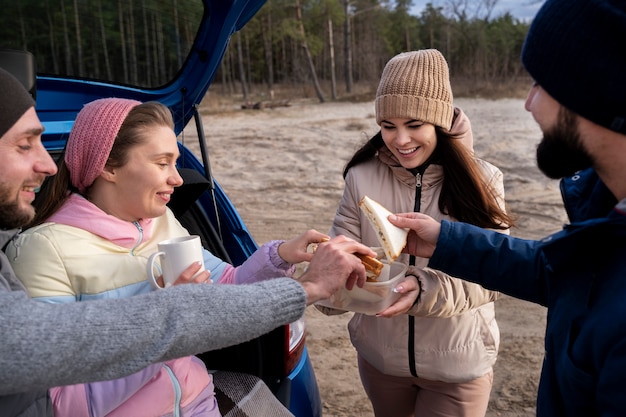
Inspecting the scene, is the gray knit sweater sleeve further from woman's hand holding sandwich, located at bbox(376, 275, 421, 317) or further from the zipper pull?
the zipper pull

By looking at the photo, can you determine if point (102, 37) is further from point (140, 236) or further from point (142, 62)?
point (140, 236)

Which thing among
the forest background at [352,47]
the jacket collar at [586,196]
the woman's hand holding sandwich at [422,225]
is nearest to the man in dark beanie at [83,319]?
the woman's hand holding sandwich at [422,225]

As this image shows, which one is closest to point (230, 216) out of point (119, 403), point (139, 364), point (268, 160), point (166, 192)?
point (166, 192)

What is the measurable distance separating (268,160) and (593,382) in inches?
380

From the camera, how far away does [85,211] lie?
1826 mm

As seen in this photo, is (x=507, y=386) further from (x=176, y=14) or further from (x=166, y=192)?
(x=176, y=14)

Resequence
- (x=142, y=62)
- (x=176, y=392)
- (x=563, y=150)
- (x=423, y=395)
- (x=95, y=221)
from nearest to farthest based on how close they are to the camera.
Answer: (x=563, y=150), (x=176, y=392), (x=95, y=221), (x=423, y=395), (x=142, y=62)

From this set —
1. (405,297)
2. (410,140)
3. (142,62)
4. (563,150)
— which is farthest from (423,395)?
(142,62)

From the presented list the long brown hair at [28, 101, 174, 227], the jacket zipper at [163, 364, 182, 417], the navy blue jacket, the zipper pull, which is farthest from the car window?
the navy blue jacket

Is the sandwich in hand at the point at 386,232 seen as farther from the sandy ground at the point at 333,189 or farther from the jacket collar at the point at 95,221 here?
the sandy ground at the point at 333,189

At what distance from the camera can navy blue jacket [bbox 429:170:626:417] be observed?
3.62 ft

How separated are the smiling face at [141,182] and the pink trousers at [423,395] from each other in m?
1.15

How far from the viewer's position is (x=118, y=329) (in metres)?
1.22

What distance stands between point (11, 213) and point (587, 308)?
1.48m
